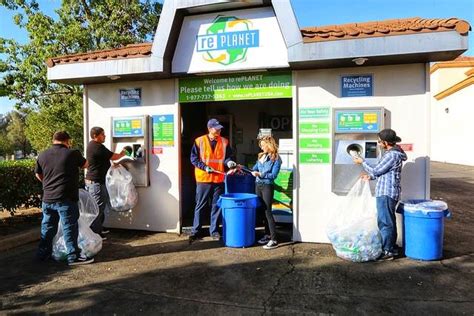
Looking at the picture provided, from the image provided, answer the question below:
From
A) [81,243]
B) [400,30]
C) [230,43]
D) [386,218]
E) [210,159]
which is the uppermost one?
[230,43]

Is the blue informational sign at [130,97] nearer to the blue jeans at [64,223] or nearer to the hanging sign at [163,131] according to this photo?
the hanging sign at [163,131]

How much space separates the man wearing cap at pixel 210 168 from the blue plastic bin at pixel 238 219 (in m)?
0.47

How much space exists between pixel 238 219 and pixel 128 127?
2467 mm

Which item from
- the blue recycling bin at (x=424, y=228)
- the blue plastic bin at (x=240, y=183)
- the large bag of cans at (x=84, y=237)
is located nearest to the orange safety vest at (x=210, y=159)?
the blue plastic bin at (x=240, y=183)

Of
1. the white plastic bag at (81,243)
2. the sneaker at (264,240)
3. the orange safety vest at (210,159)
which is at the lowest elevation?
the sneaker at (264,240)

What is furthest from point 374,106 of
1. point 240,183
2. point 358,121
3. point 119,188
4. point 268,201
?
point 119,188

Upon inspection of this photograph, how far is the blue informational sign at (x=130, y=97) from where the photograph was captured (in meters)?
6.34

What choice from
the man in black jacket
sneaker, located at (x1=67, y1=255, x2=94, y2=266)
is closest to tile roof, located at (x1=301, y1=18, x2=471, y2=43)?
the man in black jacket

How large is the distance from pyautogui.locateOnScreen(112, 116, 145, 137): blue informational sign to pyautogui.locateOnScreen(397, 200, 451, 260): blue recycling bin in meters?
4.06

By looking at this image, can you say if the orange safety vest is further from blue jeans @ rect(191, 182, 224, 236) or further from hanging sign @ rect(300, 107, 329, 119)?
hanging sign @ rect(300, 107, 329, 119)

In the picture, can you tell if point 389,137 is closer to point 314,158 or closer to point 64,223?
point 314,158

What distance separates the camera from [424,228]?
4656 mm

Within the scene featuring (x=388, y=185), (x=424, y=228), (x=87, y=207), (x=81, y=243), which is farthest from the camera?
(x=87, y=207)

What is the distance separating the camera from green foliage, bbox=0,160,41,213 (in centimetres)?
601
